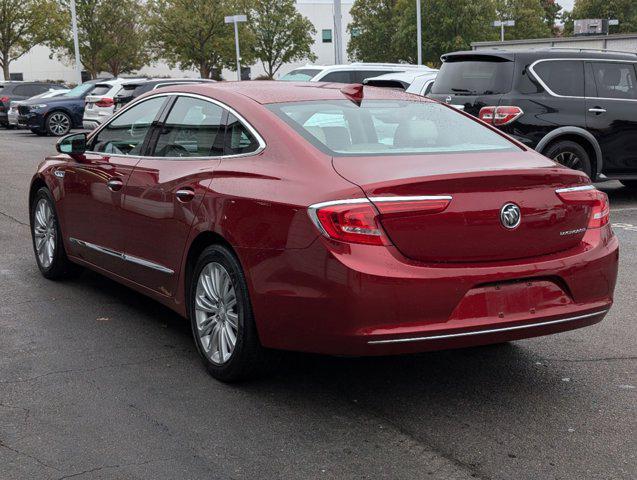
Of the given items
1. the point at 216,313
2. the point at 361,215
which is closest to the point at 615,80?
the point at 216,313

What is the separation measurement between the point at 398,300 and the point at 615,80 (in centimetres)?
880

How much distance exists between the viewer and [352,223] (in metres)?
4.14

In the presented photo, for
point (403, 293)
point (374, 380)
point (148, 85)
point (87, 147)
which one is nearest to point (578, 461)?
point (403, 293)

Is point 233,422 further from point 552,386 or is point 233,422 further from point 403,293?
point 552,386

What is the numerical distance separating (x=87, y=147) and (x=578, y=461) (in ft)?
13.8

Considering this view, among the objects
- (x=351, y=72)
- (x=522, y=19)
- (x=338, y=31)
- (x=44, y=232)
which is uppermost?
(x=522, y=19)

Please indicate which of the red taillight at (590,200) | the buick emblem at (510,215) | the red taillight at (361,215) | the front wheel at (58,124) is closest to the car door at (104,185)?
the red taillight at (361,215)

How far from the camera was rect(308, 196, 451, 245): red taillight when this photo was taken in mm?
4133

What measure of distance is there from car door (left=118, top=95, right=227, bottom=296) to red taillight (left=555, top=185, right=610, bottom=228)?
5.83ft

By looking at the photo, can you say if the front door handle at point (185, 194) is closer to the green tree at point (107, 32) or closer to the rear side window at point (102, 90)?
the rear side window at point (102, 90)

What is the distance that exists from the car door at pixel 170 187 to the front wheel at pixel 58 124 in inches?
972

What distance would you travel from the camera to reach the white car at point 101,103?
24141 mm

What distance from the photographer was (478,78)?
11.8 metres

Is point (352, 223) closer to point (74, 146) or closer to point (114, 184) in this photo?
point (114, 184)
